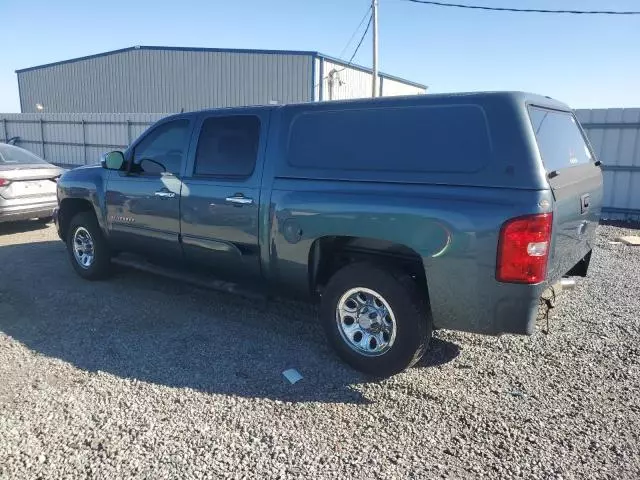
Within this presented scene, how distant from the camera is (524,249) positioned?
2.88 metres

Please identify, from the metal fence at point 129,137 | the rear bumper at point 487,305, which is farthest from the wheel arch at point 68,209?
the metal fence at point 129,137

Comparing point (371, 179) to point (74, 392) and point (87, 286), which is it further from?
point (87, 286)

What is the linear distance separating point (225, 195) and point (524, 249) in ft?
8.10

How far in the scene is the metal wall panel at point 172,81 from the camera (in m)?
23.2

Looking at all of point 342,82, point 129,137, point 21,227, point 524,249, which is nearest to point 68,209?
point 21,227

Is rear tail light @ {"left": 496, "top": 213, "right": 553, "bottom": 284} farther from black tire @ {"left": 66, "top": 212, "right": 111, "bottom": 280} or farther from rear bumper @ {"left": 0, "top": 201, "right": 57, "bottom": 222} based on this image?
rear bumper @ {"left": 0, "top": 201, "right": 57, "bottom": 222}

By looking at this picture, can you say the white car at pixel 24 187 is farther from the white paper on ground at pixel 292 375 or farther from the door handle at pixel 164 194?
the white paper on ground at pixel 292 375

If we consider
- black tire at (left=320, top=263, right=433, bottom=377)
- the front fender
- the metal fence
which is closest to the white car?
the front fender

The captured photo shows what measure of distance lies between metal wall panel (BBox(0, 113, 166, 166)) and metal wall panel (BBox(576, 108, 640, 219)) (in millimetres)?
12877

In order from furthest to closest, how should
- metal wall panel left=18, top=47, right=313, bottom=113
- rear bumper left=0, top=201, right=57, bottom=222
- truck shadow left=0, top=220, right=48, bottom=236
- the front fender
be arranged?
metal wall panel left=18, top=47, right=313, bottom=113 < truck shadow left=0, top=220, right=48, bottom=236 < rear bumper left=0, top=201, right=57, bottom=222 < the front fender

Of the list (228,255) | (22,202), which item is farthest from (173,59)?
(228,255)

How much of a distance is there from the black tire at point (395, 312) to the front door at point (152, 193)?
1.96m

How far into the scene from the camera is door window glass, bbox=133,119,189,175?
4793 millimetres

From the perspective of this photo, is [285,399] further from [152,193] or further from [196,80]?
[196,80]
